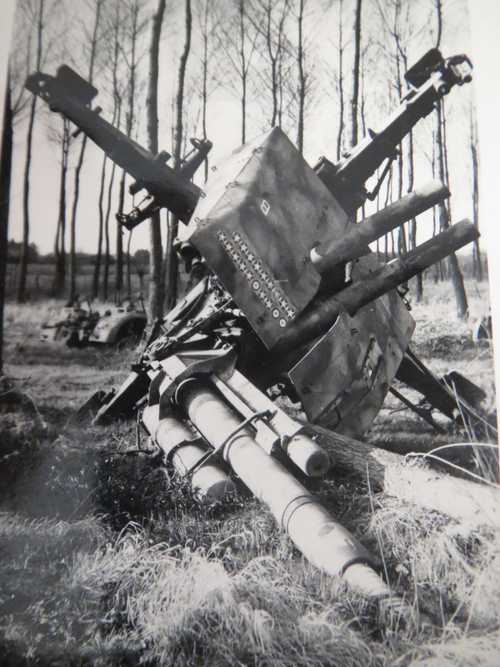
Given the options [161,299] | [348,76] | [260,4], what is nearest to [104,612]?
[161,299]

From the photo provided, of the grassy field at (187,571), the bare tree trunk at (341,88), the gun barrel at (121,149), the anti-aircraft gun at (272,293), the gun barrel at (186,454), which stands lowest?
the grassy field at (187,571)

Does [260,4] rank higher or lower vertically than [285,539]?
higher

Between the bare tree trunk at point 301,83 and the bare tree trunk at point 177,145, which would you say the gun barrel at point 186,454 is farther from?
the bare tree trunk at point 301,83

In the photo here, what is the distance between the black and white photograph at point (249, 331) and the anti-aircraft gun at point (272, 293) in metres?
0.02

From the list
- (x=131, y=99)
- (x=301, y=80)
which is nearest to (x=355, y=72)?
(x=301, y=80)

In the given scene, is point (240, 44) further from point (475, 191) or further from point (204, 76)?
point (475, 191)

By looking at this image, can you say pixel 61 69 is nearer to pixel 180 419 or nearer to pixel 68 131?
pixel 68 131

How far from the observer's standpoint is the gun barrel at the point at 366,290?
3.64 metres

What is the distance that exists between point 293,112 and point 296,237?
97cm

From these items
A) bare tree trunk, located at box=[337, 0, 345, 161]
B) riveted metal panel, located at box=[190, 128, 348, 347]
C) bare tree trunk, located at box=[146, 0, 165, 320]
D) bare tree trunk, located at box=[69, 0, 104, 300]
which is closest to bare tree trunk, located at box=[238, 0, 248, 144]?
riveted metal panel, located at box=[190, 128, 348, 347]

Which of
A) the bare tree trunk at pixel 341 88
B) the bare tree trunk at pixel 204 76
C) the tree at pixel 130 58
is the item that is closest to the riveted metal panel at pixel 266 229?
the bare tree trunk at pixel 204 76

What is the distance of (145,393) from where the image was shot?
4660 millimetres

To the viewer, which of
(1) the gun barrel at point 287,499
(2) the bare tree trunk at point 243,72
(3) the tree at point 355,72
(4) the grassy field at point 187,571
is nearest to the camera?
(4) the grassy field at point 187,571

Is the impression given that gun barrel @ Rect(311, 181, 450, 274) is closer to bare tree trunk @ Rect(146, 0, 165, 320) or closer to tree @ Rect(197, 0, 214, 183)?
tree @ Rect(197, 0, 214, 183)
